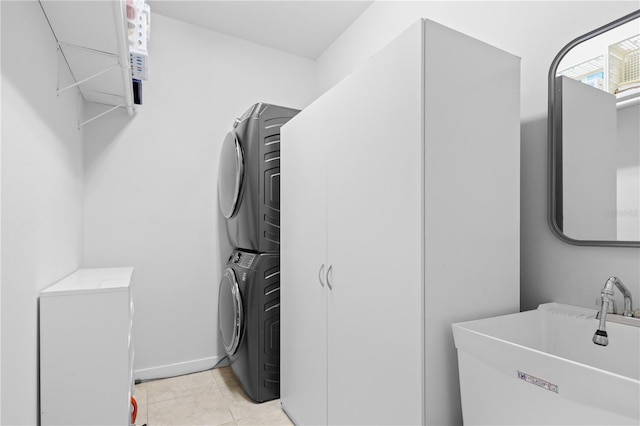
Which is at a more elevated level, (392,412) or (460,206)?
(460,206)

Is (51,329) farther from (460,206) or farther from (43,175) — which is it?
(460,206)

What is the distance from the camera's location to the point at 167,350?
103 inches

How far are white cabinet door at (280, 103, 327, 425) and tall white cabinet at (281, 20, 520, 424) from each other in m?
0.06

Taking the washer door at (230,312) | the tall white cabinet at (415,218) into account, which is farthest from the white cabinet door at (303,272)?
the washer door at (230,312)

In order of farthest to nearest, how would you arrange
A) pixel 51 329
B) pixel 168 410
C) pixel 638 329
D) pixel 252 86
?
1. pixel 252 86
2. pixel 168 410
3. pixel 51 329
4. pixel 638 329

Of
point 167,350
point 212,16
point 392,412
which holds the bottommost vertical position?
point 167,350

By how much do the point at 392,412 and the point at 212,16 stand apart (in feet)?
9.09

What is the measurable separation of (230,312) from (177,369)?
0.69 metres

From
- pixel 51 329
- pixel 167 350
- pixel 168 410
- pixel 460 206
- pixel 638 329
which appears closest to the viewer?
pixel 638 329

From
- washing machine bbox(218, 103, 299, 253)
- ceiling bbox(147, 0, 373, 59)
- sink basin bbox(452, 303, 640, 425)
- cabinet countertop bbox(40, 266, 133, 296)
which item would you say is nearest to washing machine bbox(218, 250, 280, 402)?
washing machine bbox(218, 103, 299, 253)

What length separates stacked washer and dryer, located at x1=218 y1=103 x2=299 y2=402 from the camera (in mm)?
2219

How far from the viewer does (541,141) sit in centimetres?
142

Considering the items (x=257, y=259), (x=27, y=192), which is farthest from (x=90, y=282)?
(x=257, y=259)

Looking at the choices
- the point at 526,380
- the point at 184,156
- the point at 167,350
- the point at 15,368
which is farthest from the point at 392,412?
the point at 184,156
